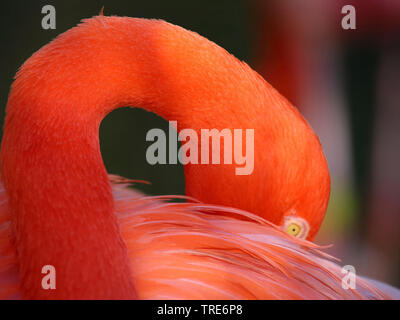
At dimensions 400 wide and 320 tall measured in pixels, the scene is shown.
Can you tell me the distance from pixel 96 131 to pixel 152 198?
22 cm

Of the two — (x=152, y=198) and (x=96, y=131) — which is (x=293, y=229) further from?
(x=96, y=131)

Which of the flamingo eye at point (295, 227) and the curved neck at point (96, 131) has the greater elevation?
A: the curved neck at point (96, 131)

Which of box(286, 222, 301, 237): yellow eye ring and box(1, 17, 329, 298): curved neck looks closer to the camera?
box(1, 17, 329, 298): curved neck

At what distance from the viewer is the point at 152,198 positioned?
1.15m

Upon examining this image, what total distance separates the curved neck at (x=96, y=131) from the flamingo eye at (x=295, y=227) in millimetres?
26

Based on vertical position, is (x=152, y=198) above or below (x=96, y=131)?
below

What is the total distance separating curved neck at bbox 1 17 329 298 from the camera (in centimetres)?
94

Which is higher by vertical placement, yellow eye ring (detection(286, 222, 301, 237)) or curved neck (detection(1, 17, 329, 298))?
curved neck (detection(1, 17, 329, 298))

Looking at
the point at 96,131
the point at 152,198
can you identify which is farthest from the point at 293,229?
the point at 96,131

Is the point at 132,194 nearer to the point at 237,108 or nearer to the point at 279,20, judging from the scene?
the point at 237,108

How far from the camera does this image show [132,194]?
1.27m

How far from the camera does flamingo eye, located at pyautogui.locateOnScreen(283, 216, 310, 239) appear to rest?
3.76 ft

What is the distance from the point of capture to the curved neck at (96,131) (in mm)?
938

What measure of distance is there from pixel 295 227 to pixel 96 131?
54cm
